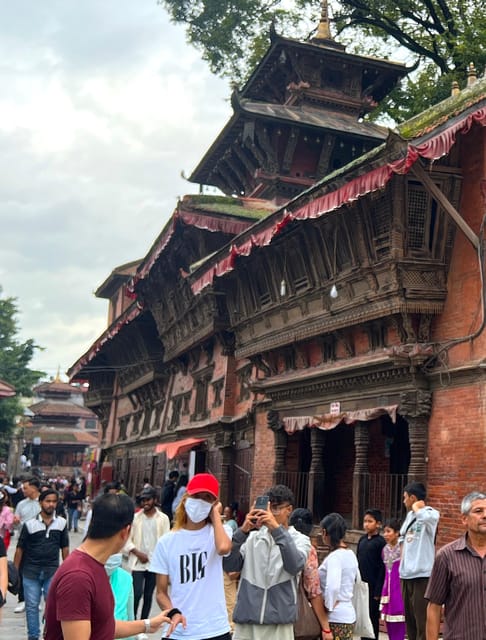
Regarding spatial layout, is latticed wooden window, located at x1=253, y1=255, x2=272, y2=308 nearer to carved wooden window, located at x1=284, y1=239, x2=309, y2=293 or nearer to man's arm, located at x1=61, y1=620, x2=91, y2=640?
carved wooden window, located at x1=284, y1=239, x2=309, y2=293

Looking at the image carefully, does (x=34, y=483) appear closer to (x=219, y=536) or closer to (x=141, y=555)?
(x=141, y=555)

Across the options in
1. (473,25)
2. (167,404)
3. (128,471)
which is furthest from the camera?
(128,471)

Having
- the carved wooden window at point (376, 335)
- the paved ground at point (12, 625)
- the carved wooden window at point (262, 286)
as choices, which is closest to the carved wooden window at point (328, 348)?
the carved wooden window at point (376, 335)

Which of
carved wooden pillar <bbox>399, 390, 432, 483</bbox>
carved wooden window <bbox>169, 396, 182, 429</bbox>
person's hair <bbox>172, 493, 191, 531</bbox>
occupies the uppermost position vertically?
carved wooden window <bbox>169, 396, 182, 429</bbox>

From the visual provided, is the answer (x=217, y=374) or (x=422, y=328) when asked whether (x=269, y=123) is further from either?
(x=422, y=328)

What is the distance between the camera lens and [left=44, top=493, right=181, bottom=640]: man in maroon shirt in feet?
10.7

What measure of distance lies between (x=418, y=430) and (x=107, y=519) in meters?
8.47

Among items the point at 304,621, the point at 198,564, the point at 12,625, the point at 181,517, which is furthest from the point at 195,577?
Answer: the point at 12,625

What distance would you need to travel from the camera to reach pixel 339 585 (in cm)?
568

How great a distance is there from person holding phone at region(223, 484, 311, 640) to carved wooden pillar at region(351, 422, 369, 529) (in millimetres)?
7748

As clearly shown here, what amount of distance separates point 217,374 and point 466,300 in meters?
10.7

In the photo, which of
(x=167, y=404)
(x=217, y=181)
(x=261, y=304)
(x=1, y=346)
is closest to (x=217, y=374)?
(x=261, y=304)

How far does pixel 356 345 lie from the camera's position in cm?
1328

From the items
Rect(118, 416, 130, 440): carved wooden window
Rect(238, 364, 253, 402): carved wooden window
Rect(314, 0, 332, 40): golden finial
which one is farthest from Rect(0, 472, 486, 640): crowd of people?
Rect(118, 416, 130, 440): carved wooden window
